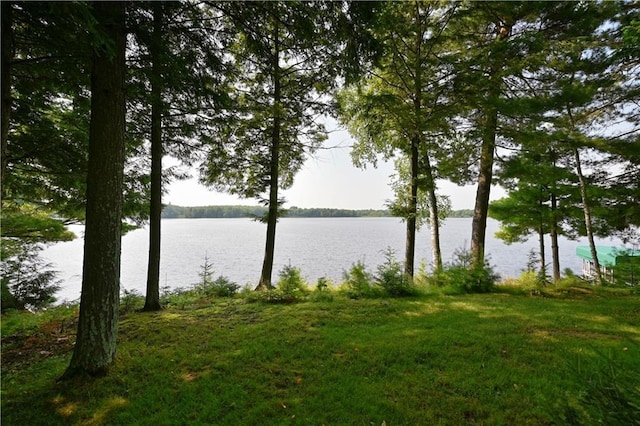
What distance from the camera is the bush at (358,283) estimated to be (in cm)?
694

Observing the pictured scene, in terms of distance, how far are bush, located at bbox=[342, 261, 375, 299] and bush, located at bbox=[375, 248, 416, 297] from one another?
253 mm

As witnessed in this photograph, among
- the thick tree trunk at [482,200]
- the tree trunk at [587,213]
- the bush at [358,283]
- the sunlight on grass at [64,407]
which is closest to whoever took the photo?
the sunlight on grass at [64,407]

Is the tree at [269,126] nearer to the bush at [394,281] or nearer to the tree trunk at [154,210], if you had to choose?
the tree trunk at [154,210]

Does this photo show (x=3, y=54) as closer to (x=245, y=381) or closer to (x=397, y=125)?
(x=245, y=381)

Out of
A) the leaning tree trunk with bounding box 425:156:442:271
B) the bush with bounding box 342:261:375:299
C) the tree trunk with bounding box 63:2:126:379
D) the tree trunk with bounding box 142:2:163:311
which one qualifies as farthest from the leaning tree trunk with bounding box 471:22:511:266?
the tree trunk with bounding box 142:2:163:311

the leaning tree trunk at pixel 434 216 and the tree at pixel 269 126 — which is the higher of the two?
the tree at pixel 269 126

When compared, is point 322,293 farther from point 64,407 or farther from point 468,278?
point 64,407

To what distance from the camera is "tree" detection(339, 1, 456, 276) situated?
7070 mm

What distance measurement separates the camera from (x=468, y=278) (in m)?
7.39

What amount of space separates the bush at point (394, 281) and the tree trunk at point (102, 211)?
544 centimetres

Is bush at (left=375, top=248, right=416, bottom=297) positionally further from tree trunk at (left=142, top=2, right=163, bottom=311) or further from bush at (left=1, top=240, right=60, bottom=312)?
bush at (left=1, top=240, right=60, bottom=312)

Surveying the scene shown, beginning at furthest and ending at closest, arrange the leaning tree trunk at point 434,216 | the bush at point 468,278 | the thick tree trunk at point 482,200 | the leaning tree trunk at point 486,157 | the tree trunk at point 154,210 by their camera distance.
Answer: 1. the leaning tree trunk at point 434,216
2. the thick tree trunk at point 482,200
3. the bush at point 468,278
4. the leaning tree trunk at point 486,157
5. the tree trunk at point 154,210

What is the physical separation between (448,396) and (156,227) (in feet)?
19.9

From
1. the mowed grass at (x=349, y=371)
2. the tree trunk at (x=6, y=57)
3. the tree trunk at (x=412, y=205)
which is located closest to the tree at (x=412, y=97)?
the tree trunk at (x=412, y=205)
